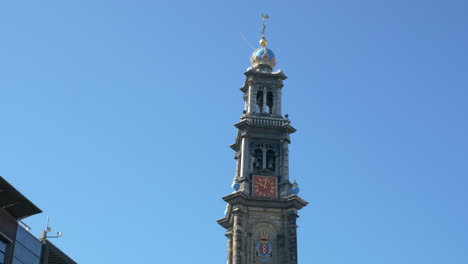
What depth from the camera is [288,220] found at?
333 feet

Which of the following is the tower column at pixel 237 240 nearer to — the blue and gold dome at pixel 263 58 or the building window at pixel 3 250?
the blue and gold dome at pixel 263 58

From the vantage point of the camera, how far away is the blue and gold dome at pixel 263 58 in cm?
11775

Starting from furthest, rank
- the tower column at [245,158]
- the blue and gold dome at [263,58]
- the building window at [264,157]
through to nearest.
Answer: the blue and gold dome at [263,58] < the building window at [264,157] < the tower column at [245,158]

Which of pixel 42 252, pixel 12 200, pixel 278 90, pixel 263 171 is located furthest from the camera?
pixel 278 90

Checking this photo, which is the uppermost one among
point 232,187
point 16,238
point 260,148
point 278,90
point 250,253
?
point 278,90

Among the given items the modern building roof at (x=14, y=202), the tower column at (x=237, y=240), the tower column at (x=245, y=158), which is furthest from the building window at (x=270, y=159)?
the modern building roof at (x=14, y=202)

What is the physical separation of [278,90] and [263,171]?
13438mm

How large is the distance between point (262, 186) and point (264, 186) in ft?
0.83

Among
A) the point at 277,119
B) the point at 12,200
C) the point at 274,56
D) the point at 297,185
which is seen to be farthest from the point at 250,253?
the point at 12,200

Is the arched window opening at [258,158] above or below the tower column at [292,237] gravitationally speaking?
above

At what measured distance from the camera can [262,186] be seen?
10431cm

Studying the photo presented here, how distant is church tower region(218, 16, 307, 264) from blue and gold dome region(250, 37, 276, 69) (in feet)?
3.98

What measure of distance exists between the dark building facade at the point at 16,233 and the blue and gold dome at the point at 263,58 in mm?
53662

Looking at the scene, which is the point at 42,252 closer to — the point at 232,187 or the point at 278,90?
the point at 232,187
